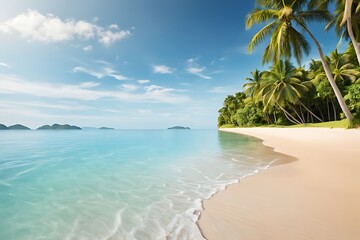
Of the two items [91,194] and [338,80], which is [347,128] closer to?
[338,80]

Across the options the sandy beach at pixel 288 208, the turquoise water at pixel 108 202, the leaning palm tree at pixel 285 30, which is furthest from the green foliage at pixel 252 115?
the sandy beach at pixel 288 208

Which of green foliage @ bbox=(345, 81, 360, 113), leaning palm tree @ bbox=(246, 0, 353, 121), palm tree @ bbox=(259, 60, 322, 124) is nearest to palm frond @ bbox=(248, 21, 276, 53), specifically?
leaning palm tree @ bbox=(246, 0, 353, 121)

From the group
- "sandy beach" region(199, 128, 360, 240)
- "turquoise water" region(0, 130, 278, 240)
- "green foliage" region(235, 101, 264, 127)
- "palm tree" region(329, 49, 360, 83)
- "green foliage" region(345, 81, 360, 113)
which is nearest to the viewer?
"sandy beach" region(199, 128, 360, 240)

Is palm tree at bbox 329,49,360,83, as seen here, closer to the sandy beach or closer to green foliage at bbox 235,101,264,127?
green foliage at bbox 235,101,264,127

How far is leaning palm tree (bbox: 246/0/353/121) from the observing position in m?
12.4

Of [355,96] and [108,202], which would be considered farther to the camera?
[355,96]

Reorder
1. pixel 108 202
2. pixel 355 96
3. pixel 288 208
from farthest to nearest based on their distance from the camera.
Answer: pixel 355 96 → pixel 108 202 → pixel 288 208

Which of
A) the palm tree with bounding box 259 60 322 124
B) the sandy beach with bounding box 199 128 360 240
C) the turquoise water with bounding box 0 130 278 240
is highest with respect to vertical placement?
the palm tree with bounding box 259 60 322 124

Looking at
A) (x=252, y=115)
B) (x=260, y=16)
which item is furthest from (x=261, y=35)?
(x=252, y=115)

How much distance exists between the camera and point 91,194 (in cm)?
470

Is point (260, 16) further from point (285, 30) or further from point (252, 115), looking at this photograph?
point (252, 115)

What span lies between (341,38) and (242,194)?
17.6 metres

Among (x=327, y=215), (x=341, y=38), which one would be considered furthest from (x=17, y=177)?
(x=341, y=38)

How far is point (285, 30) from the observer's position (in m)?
12.2
